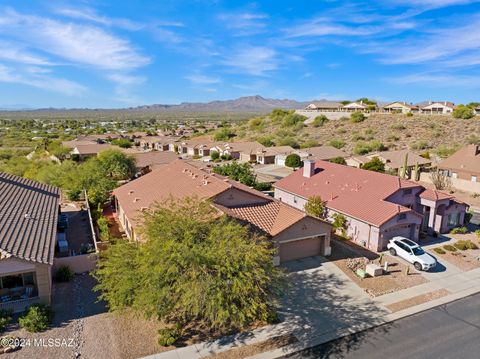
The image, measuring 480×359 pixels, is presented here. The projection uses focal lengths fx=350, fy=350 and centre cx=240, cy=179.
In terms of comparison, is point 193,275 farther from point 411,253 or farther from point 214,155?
point 214,155

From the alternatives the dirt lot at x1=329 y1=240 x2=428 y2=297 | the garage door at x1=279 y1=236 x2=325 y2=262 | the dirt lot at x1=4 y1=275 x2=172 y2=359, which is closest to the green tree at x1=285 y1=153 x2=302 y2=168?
the dirt lot at x1=329 y1=240 x2=428 y2=297

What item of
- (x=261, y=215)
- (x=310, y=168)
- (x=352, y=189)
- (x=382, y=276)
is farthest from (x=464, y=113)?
(x=261, y=215)

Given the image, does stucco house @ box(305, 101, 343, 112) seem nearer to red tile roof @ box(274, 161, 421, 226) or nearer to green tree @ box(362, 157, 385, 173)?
green tree @ box(362, 157, 385, 173)

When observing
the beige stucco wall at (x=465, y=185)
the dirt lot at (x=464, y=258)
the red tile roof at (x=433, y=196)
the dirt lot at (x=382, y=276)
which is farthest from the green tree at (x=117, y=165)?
the beige stucco wall at (x=465, y=185)

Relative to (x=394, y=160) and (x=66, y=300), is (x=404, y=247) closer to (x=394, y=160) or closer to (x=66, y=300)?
(x=66, y=300)

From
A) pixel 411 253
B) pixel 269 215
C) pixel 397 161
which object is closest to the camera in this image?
pixel 411 253

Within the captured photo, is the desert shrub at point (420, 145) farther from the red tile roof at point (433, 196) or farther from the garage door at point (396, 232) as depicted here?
the garage door at point (396, 232)
